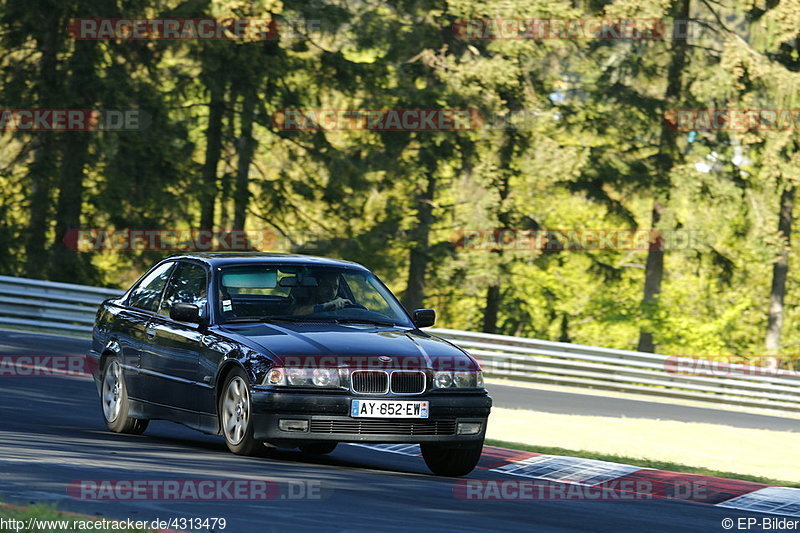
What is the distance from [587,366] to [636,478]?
14.8 m

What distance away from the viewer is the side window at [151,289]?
11386 mm

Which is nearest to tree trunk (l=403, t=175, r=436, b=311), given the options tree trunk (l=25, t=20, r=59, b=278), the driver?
tree trunk (l=25, t=20, r=59, b=278)

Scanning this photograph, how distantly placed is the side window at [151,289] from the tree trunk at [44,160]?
77.8 feet

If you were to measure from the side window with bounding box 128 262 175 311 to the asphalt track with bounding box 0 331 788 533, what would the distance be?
113 centimetres

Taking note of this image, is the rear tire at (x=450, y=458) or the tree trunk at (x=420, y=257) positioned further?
the tree trunk at (x=420, y=257)

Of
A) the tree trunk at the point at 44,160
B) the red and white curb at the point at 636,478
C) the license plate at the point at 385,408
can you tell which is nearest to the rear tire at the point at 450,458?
the license plate at the point at 385,408

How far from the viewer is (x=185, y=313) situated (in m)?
10.2

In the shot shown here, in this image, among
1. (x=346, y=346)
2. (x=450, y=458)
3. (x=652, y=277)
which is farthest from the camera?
(x=652, y=277)

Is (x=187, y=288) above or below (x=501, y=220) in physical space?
below

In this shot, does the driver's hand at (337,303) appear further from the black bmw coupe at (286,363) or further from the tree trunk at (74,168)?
the tree trunk at (74,168)

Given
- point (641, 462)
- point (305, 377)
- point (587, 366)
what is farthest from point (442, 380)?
point (587, 366)

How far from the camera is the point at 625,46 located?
123ft

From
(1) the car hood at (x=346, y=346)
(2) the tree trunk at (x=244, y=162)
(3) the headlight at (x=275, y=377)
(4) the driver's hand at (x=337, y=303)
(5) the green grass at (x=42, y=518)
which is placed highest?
(2) the tree trunk at (x=244, y=162)

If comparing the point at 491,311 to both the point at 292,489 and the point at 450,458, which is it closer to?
the point at 450,458
